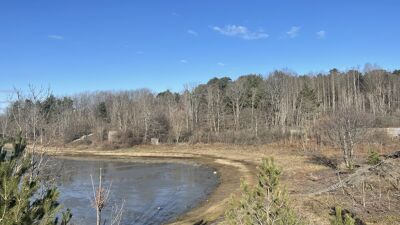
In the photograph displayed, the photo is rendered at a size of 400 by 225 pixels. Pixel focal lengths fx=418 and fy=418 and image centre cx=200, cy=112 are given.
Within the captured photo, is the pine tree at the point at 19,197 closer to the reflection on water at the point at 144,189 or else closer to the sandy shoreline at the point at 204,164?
the sandy shoreline at the point at 204,164

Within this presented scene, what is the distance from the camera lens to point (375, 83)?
8588cm

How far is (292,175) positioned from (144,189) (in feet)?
38.3

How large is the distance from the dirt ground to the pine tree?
5.95 meters

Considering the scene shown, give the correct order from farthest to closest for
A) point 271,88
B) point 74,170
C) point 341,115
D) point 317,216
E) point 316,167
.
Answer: point 271,88, point 74,170, point 316,167, point 341,115, point 317,216

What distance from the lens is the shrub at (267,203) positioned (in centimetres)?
929

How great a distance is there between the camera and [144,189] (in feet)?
108

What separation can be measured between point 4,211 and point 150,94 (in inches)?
4235

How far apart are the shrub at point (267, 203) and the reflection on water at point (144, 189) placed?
12.0m

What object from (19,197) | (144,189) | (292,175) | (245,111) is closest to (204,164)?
(144,189)

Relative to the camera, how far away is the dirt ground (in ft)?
58.2

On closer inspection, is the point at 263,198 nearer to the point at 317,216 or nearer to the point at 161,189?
the point at 317,216

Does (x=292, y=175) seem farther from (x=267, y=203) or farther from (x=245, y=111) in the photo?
(x=245, y=111)

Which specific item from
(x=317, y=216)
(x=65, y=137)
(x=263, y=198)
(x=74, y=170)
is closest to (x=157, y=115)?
(x=65, y=137)

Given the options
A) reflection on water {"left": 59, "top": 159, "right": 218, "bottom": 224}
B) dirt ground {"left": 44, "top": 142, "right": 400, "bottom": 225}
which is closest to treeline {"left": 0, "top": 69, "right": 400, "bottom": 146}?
dirt ground {"left": 44, "top": 142, "right": 400, "bottom": 225}
